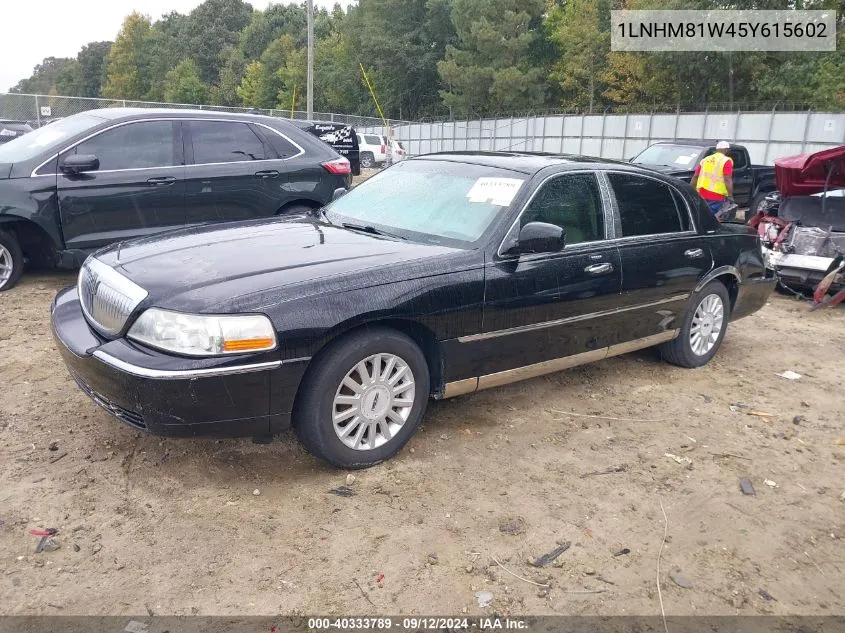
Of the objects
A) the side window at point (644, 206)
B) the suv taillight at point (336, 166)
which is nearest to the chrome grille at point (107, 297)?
the side window at point (644, 206)

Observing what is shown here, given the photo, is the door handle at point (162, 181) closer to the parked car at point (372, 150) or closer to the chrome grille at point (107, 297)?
the chrome grille at point (107, 297)

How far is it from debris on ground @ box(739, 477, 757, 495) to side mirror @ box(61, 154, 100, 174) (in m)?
5.69

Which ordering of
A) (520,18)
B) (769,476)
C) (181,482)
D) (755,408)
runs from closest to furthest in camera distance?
(181,482), (769,476), (755,408), (520,18)

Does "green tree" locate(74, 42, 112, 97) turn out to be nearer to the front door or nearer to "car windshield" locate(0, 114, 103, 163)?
"car windshield" locate(0, 114, 103, 163)

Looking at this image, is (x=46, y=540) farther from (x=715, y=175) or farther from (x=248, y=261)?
(x=715, y=175)

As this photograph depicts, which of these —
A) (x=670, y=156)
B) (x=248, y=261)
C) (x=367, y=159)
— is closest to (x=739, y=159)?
(x=670, y=156)

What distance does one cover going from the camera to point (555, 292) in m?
4.20

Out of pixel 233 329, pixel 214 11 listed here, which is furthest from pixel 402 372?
pixel 214 11

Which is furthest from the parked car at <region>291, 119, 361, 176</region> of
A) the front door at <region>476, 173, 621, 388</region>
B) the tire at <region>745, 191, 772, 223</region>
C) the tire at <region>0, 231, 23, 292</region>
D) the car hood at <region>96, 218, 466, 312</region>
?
the car hood at <region>96, 218, 466, 312</region>

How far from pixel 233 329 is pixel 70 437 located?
1.43m

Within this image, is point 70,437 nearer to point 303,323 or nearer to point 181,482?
point 181,482

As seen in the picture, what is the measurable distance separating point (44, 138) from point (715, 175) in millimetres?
8692

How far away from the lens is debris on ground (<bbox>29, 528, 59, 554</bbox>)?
113 inches

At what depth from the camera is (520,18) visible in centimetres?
4888
